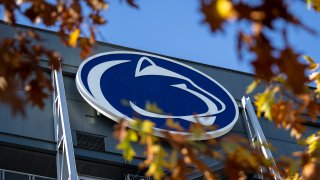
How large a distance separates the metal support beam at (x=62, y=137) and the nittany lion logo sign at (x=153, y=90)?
0.93m

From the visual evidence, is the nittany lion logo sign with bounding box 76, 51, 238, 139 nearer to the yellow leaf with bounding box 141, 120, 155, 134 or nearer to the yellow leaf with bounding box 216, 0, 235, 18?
the yellow leaf with bounding box 141, 120, 155, 134

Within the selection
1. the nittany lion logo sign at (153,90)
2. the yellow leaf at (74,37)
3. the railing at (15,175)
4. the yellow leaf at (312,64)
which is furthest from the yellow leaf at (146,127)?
the nittany lion logo sign at (153,90)

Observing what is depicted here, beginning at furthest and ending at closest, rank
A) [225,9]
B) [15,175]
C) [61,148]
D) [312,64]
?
[61,148]
[15,175]
[312,64]
[225,9]

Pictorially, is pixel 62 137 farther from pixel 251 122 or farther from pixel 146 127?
pixel 146 127

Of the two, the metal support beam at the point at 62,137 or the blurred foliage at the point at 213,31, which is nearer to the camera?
the blurred foliage at the point at 213,31

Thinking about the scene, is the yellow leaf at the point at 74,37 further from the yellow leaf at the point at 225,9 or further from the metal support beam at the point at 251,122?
the metal support beam at the point at 251,122

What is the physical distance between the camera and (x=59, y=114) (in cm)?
2103

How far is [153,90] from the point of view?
23828mm

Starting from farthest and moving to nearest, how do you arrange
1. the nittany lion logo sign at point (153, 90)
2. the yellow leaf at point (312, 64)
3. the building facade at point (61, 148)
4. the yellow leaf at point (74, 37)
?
the nittany lion logo sign at point (153, 90), the building facade at point (61, 148), the yellow leaf at point (312, 64), the yellow leaf at point (74, 37)

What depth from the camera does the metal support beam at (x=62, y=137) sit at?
1839cm

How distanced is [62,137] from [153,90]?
520 cm

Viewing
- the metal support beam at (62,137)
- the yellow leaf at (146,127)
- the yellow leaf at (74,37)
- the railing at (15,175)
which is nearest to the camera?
the yellow leaf at (146,127)

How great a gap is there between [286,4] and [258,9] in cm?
26

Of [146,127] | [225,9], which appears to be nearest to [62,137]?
[146,127]
